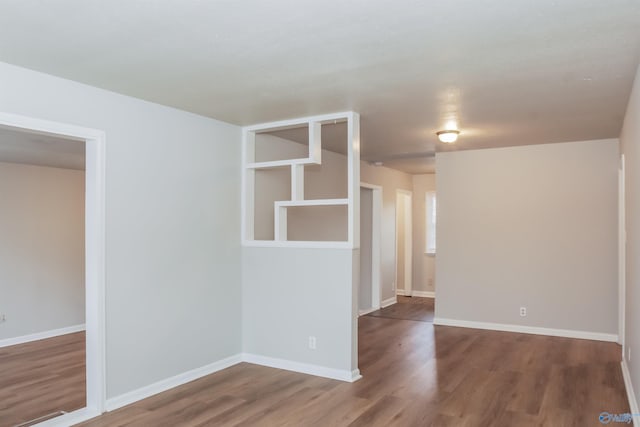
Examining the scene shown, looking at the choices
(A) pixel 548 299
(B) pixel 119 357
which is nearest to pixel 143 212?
(B) pixel 119 357

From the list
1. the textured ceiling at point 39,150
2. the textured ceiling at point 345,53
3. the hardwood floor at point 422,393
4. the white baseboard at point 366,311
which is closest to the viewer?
the textured ceiling at point 345,53

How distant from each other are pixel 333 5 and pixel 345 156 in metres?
4.73

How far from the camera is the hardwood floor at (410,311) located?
7144 millimetres

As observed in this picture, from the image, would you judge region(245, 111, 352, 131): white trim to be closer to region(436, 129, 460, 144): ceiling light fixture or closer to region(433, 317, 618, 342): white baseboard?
region(436, 129, 460, 144): ceiling light fixture

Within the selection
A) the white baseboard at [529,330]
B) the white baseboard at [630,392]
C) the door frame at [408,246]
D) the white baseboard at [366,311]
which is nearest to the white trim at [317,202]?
the white baseboard at [630,392]

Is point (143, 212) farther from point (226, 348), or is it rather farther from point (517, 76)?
point (517, 76)

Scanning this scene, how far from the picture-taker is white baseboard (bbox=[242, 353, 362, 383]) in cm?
425

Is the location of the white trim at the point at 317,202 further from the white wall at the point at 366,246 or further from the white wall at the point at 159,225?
the white wall at the point at 366,246

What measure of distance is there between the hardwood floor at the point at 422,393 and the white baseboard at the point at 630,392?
61 millimetres

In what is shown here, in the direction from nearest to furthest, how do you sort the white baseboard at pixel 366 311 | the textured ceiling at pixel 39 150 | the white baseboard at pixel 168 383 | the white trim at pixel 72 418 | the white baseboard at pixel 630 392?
1. the white baseboard at pixel 630 392
2. the white trim at pixel 72 418
3. the white baseboard at pixel 168 383
4. the textured ceiling at pixel 39 150
5. the white baseboard at pixel 366 311

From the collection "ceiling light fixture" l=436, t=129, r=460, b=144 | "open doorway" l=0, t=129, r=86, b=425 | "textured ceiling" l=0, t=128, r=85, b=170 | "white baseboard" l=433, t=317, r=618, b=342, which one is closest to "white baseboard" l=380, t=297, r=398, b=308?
"white baseboard" l=433, t=317, r=618, b=342

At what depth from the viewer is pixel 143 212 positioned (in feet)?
12.7

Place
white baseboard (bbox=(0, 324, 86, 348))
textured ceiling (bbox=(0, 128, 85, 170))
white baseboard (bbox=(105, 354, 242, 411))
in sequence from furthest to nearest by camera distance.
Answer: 1. white baseboard (bbox=(0, 324, 86, 348))
2. textured ceiling (bbox=(0, 128, 85, 170))
3. white baseboard (bbox=(105, 354, 242, 411))

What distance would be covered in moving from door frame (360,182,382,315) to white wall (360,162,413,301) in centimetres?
17
